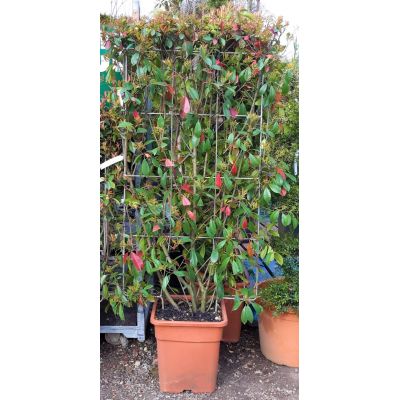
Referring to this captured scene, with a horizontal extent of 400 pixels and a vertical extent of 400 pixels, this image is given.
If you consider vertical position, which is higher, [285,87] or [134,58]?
[134,58]

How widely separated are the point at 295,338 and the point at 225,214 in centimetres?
77

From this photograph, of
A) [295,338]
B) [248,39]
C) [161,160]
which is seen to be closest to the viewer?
[248,39]

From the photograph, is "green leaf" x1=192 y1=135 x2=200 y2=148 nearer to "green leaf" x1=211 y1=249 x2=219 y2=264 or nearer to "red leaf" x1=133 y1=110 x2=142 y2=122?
"red leaf" x1=133 y1=110 x2=142 y2=122

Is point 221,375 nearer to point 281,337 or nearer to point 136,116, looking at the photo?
point 281,337

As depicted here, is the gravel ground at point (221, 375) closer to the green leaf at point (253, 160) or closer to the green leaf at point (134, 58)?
the green leaf at point (253, 160)

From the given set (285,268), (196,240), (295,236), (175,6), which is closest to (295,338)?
(285,268)

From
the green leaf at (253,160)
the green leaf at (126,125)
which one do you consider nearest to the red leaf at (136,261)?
the green leaf at (126,125)

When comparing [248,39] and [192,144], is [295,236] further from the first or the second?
[248,39]

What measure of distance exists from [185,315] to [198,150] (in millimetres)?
812

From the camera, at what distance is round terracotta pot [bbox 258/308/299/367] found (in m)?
2.37

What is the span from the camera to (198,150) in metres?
2.21

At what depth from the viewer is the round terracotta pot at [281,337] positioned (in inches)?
93.4

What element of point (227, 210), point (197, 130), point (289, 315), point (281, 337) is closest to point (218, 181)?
point (227, 210)

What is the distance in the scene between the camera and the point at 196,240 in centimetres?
235
